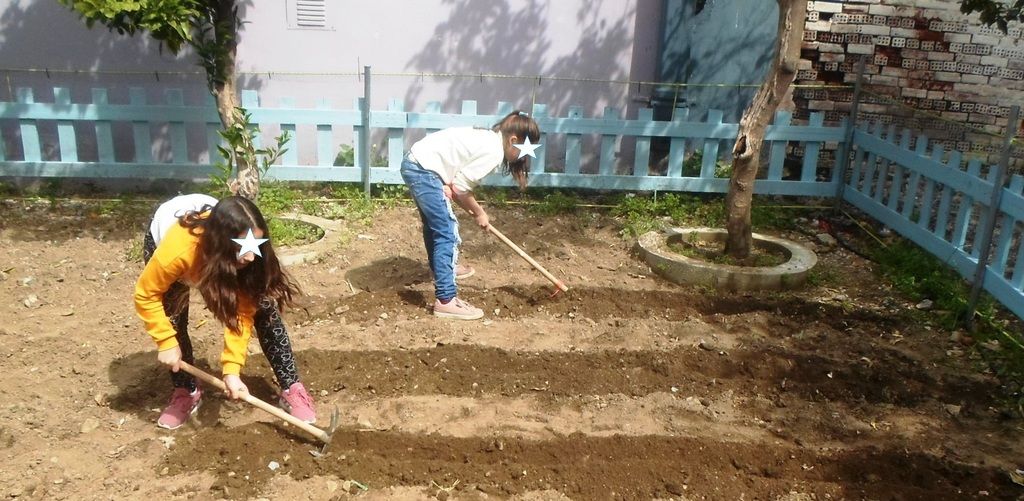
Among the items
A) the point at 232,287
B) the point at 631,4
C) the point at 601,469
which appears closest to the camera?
the point at 232,287

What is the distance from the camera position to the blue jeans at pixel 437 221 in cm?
520

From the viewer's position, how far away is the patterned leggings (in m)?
3.89

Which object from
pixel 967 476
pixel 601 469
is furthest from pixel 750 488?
pixel 967 476

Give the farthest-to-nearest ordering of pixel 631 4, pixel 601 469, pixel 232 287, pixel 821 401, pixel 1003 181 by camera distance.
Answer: pixel 631 4
pixel 1003 181
pixel 821 401
pixel 601 469
pixel 232 287

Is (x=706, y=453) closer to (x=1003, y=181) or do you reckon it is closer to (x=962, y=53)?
(x=1003, y=181)

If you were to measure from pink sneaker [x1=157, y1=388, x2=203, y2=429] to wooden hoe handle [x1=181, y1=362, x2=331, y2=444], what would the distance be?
12.4 inches

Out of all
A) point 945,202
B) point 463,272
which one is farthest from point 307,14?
point 945,202

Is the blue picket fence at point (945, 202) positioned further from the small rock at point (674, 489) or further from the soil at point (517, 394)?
the small rock at point (674, 489)

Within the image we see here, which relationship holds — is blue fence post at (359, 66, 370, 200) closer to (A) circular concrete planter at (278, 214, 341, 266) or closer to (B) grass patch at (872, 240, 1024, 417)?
(A) circular concrete planter at (278, 214, 341, 266)

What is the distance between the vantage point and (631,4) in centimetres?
828

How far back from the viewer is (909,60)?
8250 millimetres

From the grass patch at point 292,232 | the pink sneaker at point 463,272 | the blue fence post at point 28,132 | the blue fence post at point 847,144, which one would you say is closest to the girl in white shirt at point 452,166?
the pink sneaker at point 463,272

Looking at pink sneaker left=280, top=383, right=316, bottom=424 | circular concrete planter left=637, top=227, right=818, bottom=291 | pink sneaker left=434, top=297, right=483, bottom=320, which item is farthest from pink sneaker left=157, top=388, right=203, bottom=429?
circular concrete planter left=637, top=227, right=818, bottom=291

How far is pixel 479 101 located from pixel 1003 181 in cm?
451
